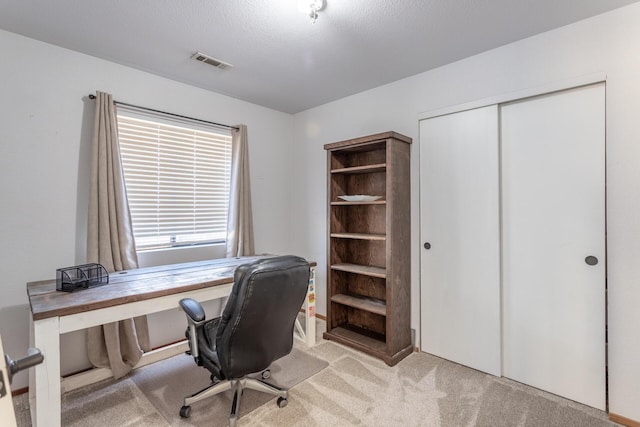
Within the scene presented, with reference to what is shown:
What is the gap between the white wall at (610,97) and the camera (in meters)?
1.77

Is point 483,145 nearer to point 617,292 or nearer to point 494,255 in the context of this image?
point 494,255

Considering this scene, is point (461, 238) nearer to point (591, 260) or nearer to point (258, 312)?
point (591, 260)

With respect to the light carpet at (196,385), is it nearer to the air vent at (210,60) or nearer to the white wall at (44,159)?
the white wall at (44,159)

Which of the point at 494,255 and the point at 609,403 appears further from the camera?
the point at 494,255

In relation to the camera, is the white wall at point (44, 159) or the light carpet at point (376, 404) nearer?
the light carpet at point (376, 404)

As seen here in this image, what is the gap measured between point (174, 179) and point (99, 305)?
1432 mm

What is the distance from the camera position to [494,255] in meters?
2.27

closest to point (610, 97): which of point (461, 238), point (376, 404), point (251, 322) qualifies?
point (461, 238)

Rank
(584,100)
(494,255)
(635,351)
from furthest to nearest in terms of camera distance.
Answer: (494,255), (584,100), (635,351)

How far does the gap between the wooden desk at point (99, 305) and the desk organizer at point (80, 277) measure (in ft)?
0.16

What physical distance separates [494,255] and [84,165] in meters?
3.14

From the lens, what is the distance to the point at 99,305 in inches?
63.4

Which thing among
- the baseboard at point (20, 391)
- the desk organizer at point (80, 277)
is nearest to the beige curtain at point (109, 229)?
the desk organizer at point (80, 277)

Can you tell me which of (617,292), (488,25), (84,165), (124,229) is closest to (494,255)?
(617,292)
